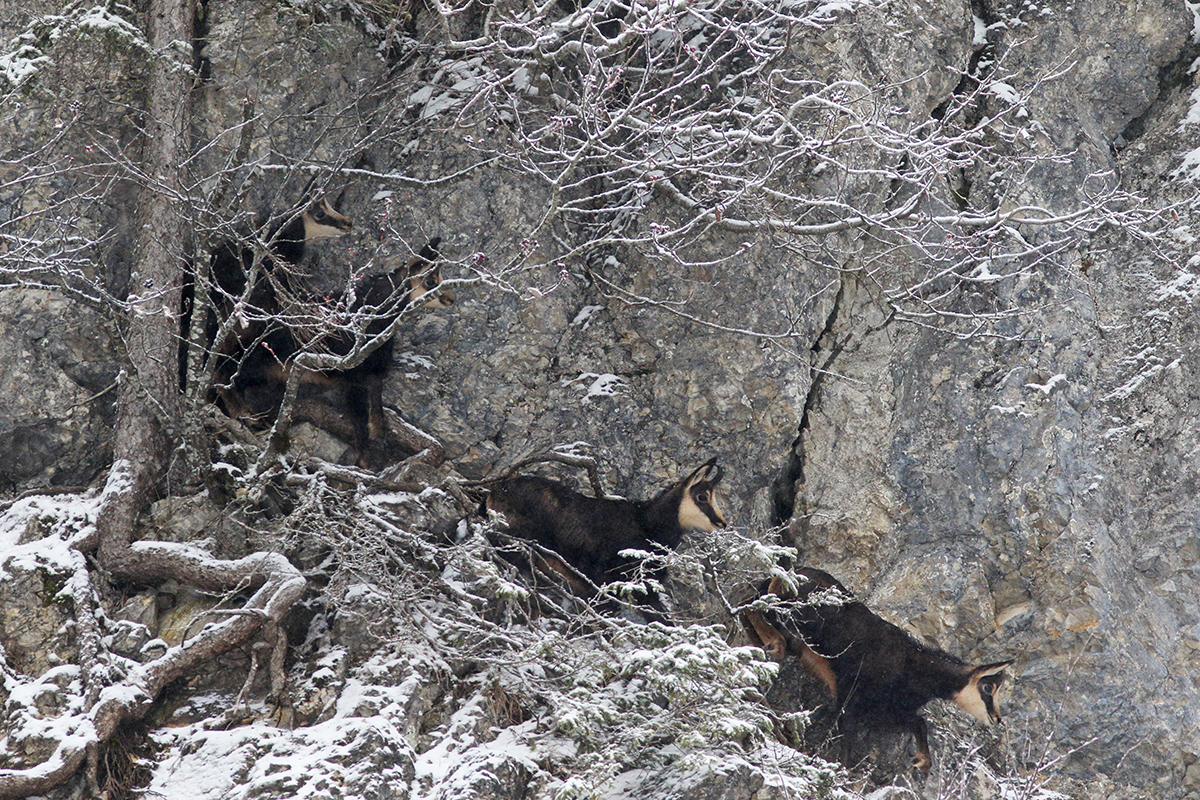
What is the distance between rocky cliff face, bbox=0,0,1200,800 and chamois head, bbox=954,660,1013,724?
0.32m

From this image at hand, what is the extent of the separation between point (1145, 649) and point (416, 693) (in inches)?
188

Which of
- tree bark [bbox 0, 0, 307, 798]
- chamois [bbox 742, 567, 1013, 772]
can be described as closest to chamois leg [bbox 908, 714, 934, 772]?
chamois [bbox 742, 567, 1013, 772]

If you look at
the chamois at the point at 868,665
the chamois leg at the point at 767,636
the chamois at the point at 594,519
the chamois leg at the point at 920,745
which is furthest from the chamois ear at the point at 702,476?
the chamois leg at the point at 920,745

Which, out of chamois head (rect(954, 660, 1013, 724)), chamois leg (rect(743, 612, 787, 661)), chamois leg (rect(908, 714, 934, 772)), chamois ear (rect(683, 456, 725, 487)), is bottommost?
chamois leg (rect(908, 714, 934, 772))

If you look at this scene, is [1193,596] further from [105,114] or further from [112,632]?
[105,114]

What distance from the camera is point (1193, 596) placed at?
6.21 m

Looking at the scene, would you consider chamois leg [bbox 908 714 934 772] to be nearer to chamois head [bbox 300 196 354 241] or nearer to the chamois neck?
the chamois neck

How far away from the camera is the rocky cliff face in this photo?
5.79 m

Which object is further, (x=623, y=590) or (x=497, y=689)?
(x=497, y=689)

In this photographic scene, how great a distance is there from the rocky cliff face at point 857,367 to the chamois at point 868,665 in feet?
0.99

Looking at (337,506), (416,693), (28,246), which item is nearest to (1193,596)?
(416,693)

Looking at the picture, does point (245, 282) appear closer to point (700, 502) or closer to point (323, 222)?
point (323, 222)

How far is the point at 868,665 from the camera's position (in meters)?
5.66

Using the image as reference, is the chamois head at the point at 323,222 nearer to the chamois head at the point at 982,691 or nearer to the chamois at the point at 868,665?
the chamois at the point at 868,665
